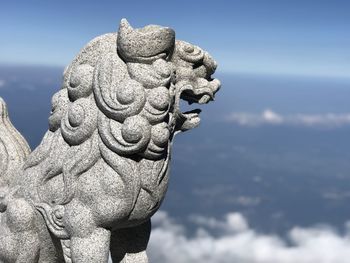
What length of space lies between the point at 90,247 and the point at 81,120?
1064mm

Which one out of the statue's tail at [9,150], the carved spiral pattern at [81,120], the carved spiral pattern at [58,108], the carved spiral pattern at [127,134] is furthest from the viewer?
the statue's tail at [9,150]

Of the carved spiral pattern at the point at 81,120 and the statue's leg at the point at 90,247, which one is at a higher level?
the carved spiral pattern at the point at 81,120

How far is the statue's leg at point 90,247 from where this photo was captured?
14.5 feet

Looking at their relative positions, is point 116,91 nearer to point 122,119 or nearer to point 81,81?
point 122,119

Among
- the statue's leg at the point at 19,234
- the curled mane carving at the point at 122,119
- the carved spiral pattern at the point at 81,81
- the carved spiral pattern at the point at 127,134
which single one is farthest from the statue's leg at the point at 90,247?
the carved spiral pattern at the point at 81,81

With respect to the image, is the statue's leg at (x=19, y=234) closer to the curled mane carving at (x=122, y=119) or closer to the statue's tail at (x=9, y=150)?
the curled mane carving at (x=122, y=119)

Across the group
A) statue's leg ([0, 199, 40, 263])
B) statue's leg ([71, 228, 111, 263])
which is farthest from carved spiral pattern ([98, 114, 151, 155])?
statue's leg ([0, 199, 40, 263])

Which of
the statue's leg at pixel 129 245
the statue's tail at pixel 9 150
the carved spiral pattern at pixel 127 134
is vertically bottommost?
the statue's leg at pixel 129 245

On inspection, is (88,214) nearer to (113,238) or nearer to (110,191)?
Result: (110,191)

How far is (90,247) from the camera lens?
4.43 meters

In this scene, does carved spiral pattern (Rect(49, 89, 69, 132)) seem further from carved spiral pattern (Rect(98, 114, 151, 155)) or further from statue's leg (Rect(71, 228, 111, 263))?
statue's leg (Rect(71, 228, 111, 263))

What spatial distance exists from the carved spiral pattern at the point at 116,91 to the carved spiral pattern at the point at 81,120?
0.10 m

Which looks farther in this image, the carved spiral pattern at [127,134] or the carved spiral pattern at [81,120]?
the carved spiral pattern at [81,120]

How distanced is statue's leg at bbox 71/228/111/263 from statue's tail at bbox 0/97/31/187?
107cm
